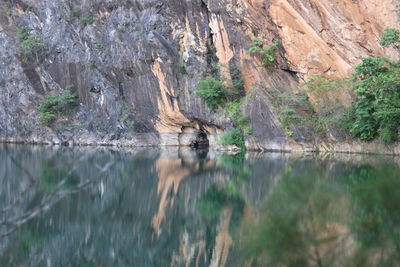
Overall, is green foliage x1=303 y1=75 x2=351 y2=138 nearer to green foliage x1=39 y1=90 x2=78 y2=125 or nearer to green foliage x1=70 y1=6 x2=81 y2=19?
green foliage x1=39 y1=90 x2=78 y2=125

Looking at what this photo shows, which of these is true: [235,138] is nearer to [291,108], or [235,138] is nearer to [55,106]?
[291,108]

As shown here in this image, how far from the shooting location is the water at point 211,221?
8.11 metres

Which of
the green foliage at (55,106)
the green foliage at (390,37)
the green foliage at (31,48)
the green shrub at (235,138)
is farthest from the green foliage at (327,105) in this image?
the green foliage at (31,48)

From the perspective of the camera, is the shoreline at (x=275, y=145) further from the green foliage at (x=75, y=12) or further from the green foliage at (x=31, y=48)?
the green foliage at (x=75, y=12)

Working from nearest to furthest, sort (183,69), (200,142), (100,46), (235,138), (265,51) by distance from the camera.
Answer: (265,51), (235,138), (183,69), (100,46), (200,142)

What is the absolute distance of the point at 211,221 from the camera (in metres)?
11.5

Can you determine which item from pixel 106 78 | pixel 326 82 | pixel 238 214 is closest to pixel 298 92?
pixel 326 82

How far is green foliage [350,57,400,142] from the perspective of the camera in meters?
24.4

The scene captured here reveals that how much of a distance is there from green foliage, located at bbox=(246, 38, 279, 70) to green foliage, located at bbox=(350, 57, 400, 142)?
644 centimetres

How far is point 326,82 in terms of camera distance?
96.3 feet

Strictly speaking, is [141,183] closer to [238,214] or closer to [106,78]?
[238,214]

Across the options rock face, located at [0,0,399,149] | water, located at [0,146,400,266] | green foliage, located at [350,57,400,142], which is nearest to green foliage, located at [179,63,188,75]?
rock face, located at [0,0,399,149]

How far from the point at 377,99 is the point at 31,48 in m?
31.2

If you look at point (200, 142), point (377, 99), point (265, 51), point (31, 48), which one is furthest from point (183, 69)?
point (377, 99)
